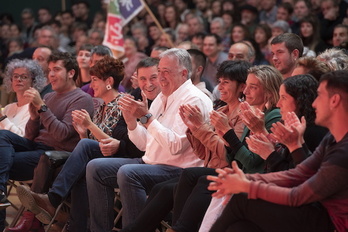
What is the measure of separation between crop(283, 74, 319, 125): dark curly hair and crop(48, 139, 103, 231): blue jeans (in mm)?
1852

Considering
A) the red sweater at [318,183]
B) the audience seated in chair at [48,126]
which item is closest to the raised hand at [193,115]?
the red sweater at [318,183]

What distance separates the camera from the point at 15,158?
17.8 ft

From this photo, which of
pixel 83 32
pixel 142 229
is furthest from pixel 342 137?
pixel 83 32

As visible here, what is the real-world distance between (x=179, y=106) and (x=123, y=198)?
2.31ft

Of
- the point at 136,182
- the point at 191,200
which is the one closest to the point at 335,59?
the point at 191,200

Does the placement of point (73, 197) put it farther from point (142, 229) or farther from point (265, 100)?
point (265, 100)

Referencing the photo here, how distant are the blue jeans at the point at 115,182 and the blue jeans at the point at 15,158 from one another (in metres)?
0.85

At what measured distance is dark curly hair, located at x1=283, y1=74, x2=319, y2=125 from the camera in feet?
12.0

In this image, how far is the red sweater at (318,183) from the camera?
3.01 m

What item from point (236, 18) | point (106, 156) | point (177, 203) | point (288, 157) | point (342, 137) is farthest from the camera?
point (236, 18)

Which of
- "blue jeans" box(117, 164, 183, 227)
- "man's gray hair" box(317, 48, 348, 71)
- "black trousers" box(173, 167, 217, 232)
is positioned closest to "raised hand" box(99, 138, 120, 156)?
"blue jeans" box(117, 164, 183, 227)

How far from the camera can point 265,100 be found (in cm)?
416

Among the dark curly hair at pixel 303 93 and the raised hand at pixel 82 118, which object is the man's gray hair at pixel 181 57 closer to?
the raised hand at pixel 82 118

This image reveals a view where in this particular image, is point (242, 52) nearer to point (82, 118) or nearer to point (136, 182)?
point (82, 118)
